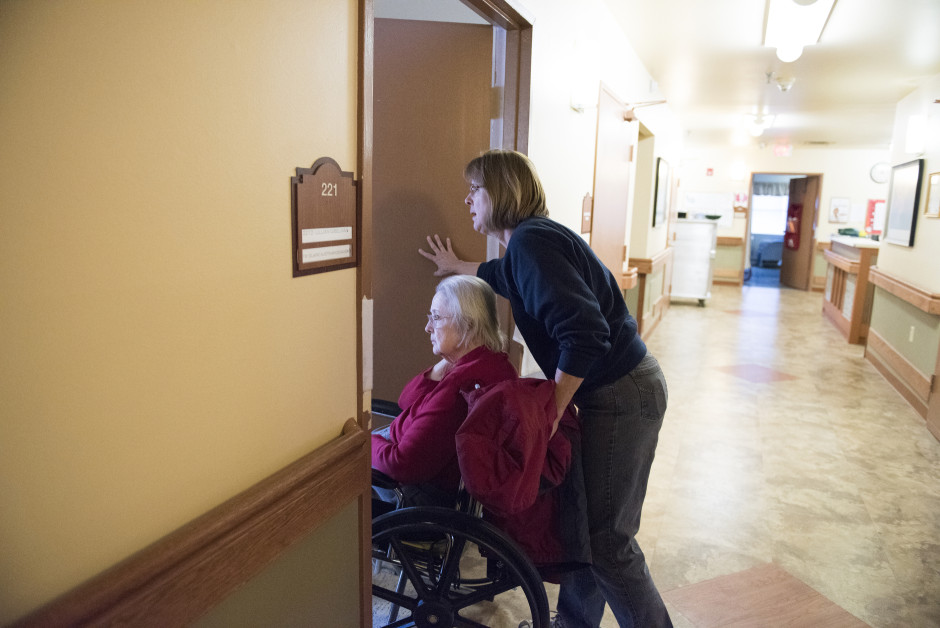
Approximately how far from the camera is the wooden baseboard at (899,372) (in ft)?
14.3

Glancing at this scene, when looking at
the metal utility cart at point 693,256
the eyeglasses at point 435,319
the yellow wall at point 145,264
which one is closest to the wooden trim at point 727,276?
the metal utility cart at point 693,256

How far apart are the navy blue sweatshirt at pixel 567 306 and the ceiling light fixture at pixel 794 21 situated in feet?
7.51

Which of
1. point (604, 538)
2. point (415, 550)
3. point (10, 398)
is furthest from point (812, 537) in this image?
point (10, 398)

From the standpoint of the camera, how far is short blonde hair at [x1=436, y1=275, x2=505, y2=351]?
5.72 feet

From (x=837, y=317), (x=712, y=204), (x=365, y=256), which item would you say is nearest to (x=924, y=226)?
(x=837, y=317)

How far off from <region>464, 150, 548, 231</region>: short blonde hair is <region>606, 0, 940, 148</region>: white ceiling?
7.85 ft

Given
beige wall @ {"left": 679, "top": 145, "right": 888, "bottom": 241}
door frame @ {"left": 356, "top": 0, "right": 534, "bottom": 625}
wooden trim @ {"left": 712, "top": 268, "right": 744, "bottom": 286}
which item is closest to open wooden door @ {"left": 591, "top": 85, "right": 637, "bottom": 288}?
door frame @ {"left": 356, "top": 0, "right": 534, "bottom": 625}

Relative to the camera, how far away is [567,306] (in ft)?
4.89

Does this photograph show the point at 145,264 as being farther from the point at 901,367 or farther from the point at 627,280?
the point at 901,367

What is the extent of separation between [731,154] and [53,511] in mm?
12353

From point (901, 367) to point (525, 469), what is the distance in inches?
184

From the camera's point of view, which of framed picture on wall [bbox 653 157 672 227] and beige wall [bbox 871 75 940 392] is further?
framed picture on wall [bbox 653 157 672 227]

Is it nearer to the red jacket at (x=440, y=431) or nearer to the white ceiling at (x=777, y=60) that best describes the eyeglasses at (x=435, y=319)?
the red jacket at (x=440, y=431)

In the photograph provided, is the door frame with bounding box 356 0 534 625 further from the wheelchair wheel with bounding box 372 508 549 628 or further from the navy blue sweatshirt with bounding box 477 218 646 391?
the navy blue sweatshirt with bounding box 477 218 646 391
